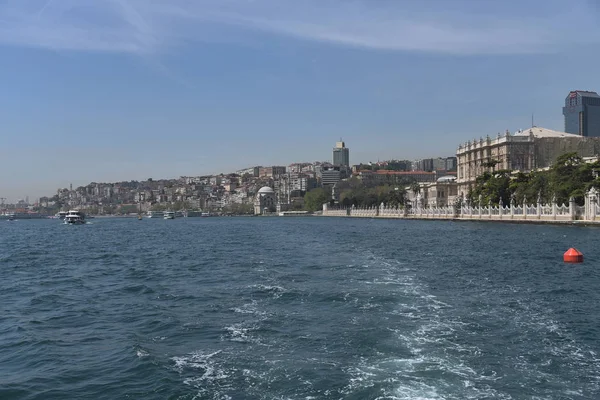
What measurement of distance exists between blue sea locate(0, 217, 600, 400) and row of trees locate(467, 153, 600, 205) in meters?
35.3

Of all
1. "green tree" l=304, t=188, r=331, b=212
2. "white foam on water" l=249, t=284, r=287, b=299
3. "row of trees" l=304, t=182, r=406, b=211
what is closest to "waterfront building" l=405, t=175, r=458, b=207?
"row of trees" l=304, t=182, r=406, b=211

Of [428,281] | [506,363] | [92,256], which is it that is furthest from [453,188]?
[506,363]

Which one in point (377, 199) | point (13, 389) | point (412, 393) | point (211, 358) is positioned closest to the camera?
point (412, 393)

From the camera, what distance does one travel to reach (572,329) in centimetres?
1160

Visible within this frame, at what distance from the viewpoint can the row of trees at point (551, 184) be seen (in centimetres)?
5506

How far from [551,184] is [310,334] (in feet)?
171

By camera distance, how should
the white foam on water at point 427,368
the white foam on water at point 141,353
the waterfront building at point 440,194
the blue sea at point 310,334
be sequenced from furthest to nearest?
the waterfront building at point 440,194, the white foam on water at point 141,353, the blue sea at point 310,334, the white foam on water at point 427,368

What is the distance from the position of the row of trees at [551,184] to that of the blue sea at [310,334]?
3534 centimetres

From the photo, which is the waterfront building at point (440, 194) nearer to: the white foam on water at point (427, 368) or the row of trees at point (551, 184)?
the row of trees at point (551, 184)

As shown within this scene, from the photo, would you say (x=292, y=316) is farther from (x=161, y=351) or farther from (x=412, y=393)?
(x=412, y=393)

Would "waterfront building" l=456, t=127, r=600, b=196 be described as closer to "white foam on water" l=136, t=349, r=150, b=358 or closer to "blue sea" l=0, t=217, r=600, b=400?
"blue sea" l=0, t=217, r=600, b=400

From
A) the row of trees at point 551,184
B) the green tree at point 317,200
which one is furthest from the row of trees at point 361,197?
the row of trees at point 551,184

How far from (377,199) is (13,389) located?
137 metres

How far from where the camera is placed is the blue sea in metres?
8.65
